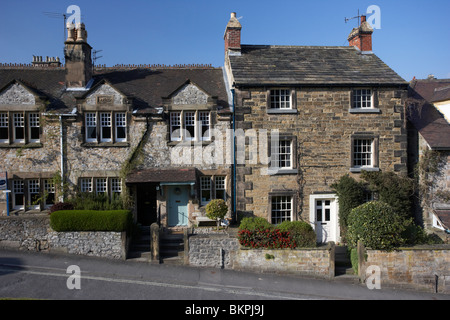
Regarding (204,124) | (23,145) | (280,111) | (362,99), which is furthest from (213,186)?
(23,145)

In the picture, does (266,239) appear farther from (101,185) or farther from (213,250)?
(101,185)

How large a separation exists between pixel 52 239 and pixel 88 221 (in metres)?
1.82

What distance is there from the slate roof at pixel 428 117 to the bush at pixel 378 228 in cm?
571

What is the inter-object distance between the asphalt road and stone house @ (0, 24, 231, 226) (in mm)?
3726

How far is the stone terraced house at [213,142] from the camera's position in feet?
56.7

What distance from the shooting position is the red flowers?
14188 mm

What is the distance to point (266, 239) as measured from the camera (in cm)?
1423

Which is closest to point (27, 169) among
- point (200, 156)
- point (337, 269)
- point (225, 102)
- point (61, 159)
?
point (61, 159)

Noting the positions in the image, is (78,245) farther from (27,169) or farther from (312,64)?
(312,64)

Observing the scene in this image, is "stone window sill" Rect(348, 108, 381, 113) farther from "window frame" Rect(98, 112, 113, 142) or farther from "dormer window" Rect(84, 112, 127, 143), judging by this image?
"window frame" Rect(98, 112, 113, 142)

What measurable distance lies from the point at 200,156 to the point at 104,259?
643cm

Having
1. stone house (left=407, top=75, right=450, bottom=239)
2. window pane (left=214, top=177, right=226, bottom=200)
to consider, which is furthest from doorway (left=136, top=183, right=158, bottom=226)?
stone house (left=407, top=75, right=450, bottom=239)

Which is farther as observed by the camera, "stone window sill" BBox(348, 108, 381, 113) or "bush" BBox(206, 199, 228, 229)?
"stone window sill" BBox(348, 108, 381, 113)

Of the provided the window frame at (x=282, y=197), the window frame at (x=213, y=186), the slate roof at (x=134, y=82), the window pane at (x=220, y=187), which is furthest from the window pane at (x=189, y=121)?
the window frame at (x=282, y=197)
